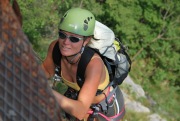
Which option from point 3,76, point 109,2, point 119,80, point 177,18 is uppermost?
point 3,76

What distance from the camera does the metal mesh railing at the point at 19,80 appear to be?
111cm

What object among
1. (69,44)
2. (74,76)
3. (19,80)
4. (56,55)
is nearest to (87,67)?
(69,44)

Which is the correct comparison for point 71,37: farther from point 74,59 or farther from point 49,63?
point 49,63

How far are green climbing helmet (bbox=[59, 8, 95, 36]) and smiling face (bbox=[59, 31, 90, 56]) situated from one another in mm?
37

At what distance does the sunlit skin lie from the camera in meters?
2.11

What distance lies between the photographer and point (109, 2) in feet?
43.9

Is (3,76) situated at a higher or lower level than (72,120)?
higher

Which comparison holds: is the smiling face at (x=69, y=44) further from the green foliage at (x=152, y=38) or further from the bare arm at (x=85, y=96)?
the green foliage at (x=152, y=38)

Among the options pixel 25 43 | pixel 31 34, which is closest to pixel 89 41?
pixel 25 43

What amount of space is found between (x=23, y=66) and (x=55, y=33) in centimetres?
807

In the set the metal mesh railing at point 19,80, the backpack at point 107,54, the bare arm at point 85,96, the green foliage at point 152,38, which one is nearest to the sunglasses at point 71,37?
the backpack at point 107,54

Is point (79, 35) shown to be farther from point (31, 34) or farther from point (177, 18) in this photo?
point (177, 18)

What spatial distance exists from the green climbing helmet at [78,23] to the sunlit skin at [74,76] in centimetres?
6

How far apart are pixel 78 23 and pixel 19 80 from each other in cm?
188
